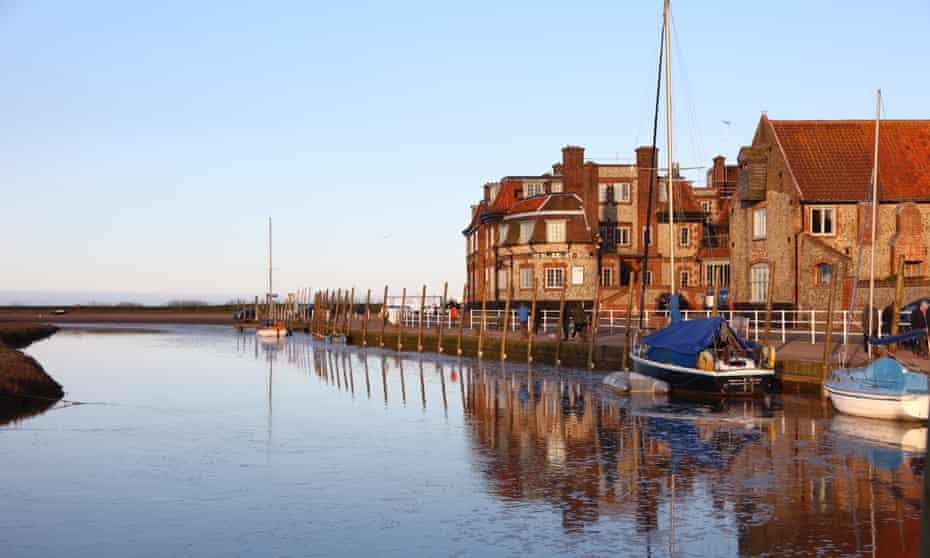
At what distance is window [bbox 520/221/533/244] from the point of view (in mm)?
74875

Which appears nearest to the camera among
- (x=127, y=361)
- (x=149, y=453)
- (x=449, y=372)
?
(x=149, y=453)

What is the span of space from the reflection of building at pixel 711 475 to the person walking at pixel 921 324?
4353mm

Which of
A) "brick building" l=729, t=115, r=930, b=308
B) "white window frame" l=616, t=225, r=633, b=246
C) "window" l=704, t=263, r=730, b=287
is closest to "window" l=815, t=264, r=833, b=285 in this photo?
"brick building" l=729, t=115, r=930, b=308

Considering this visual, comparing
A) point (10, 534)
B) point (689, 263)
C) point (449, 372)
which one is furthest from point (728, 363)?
point (689, 263)

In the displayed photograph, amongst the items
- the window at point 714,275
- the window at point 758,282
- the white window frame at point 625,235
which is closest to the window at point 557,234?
the white window frame at point 625,235

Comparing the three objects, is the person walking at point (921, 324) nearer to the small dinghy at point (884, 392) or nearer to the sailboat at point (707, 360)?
the small dinghy at point (884, 392)

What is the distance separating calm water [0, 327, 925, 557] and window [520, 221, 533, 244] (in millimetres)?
36419

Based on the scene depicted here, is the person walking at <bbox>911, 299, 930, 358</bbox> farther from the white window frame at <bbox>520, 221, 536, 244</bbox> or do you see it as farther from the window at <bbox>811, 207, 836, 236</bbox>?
the white window frame at <bbox>520, 221, 536, 244</bbox>

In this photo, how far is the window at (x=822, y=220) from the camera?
173 feet

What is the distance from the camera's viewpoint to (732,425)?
28.2m

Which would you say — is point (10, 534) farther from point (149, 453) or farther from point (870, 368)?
point (870, 368)

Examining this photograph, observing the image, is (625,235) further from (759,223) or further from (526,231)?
(759,223)

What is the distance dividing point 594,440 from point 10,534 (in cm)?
1407

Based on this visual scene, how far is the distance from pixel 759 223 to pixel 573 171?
22.0m
